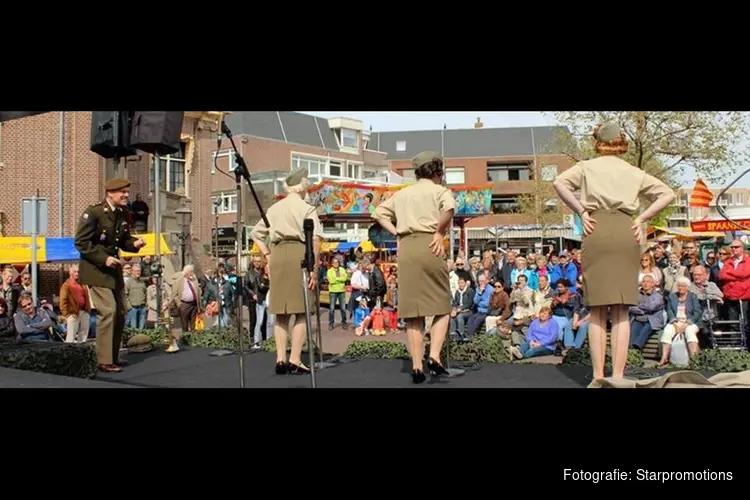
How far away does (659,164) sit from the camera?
62.3 ft

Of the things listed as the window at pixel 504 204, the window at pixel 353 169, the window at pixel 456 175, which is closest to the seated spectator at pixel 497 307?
the window at pixel 353 169

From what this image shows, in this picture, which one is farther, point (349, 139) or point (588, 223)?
point (349, 139)

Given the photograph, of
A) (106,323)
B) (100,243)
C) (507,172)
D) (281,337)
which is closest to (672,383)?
(281,337)

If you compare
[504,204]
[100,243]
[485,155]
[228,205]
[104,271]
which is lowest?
[104,271]

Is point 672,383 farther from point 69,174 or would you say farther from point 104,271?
point 69,174

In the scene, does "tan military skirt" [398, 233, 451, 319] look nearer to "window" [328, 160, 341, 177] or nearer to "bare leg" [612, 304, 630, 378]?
"bare leg" [612, 304, 630, 378]

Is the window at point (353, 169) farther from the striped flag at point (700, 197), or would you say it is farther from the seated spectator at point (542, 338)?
the seated spectator at point (542, 338)

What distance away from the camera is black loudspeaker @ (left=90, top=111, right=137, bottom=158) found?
23.0 ft

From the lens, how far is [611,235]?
4.57 meters

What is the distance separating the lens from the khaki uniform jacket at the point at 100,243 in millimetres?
5812

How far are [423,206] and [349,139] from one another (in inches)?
2014
